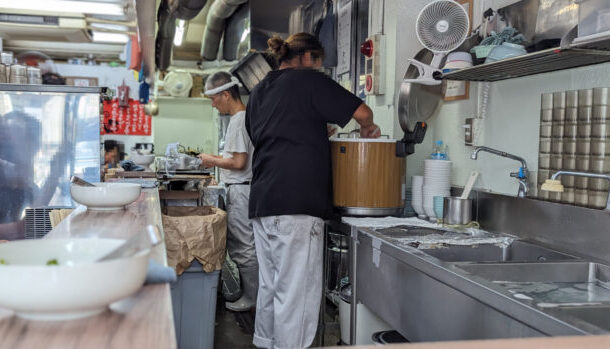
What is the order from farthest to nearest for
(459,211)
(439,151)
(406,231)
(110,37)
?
(110,37)
(439,151)
(459,211)
(406,231)

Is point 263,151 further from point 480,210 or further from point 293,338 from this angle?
point 480,210

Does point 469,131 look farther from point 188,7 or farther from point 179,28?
point 179,28

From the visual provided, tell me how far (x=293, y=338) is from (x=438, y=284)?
1133mm

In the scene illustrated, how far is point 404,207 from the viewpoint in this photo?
329 centimetres

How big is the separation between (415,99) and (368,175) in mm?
528

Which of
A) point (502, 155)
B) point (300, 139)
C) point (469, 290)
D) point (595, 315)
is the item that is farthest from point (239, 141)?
point (595, 315)

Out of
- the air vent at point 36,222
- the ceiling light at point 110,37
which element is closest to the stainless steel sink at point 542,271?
the air vent at point 36,222

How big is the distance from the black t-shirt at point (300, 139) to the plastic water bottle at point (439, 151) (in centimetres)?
65

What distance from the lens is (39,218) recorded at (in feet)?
9.80

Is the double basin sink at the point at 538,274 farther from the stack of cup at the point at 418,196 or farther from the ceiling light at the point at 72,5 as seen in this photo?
the ceiling light at the point at 72,5

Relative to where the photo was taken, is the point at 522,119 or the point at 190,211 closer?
the point at 522,119

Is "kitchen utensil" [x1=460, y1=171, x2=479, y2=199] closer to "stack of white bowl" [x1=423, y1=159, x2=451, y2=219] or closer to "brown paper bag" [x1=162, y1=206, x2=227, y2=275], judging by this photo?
"stack of white bowl" [x1=423, y1=159, x2=451, y2=219]

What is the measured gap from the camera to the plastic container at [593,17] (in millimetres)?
1711

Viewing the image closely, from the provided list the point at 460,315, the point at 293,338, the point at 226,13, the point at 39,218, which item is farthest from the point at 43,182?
the point at 226,13
